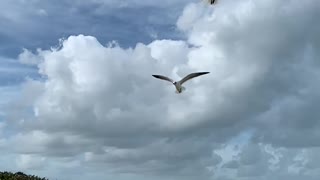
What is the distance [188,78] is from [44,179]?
28316mm

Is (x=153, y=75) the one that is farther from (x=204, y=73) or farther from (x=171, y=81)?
(x=204, y=73)

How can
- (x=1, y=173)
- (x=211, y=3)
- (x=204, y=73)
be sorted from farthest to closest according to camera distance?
(x=1, y=173)
(x=204, y=73)
(x=211, y=3)

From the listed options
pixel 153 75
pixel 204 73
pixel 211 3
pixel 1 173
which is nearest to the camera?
pixel 211 3

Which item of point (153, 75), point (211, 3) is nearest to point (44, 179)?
point (153, 75)

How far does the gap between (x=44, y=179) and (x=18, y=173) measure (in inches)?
144

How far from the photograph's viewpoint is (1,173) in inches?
2702

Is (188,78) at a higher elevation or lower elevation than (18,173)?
higher

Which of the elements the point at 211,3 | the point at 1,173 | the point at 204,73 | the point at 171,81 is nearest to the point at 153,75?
the point at 171,81

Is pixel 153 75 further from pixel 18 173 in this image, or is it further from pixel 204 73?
pixel 18 173

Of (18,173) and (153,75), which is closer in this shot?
(153,75)

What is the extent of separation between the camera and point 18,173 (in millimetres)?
72000

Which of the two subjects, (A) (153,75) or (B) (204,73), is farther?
(A) (153,75)

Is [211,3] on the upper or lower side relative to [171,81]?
lower

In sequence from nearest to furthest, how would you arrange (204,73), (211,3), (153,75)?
(211,3), (204,73), (153,75)
